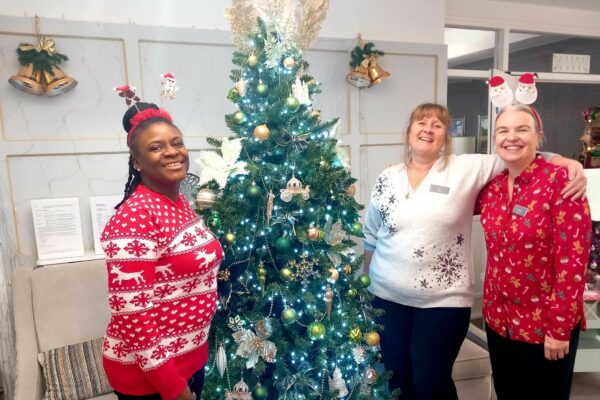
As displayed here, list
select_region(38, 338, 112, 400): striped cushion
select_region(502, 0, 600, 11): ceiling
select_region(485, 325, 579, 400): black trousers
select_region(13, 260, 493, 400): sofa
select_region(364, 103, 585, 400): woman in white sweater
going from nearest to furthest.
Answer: select_region(485, 325, 579, 400): black trousers → select_region(364, 103, 585, 400): woman in white sweater → select_region(38, 338, 112, 400): striped cushion → select_region(13, 260, 493, 400): sofa → select_region(502, 0, 600, 11): ceiling

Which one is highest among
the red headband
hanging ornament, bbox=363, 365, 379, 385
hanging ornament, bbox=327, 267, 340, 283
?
the red headband

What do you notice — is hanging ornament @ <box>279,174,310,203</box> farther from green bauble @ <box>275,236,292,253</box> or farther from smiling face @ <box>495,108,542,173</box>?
smiling face @ <box>495,108,542,173</box>

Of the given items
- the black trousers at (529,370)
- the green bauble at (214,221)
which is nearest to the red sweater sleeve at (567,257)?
the black trousers at (529,370)

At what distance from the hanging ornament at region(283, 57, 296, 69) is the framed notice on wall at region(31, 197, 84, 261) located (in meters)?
1.52

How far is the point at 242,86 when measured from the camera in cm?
164

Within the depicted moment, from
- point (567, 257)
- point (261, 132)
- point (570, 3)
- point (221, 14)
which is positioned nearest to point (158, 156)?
point (261, 132)

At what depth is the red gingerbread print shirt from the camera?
53.9 inches

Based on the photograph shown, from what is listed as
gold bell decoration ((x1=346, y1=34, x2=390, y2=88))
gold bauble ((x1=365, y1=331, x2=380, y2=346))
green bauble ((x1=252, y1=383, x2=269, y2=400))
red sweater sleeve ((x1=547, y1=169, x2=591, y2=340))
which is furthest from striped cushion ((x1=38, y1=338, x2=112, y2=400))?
gold bell decoration ((x1=346, y1=34, x2=390, y2=88))

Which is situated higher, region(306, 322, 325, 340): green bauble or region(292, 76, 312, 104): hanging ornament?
region(292, 76, 312, 104): hanging ornament

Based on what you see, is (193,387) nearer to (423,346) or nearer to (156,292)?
(156,292)

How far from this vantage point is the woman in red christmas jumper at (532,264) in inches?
54.2

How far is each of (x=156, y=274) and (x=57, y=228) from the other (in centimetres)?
151

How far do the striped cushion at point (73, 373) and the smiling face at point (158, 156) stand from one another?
1.28m

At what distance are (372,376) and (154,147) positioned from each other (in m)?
1.27
